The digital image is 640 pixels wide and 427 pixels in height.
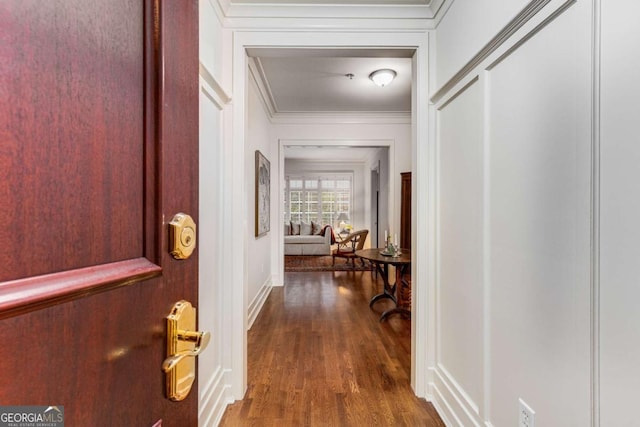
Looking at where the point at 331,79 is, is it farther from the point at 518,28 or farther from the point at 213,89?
the point at 518,28

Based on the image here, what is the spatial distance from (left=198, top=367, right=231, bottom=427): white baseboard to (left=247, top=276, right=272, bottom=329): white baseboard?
123 cm

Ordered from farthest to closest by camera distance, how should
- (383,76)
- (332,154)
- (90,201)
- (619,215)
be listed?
(332,154)
(383,76)
(619,215)
(90,201)

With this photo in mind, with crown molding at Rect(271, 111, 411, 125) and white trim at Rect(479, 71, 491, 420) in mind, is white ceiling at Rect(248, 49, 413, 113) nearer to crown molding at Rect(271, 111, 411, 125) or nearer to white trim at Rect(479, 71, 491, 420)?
crown molding at Rect(271, 111, 411, 125)

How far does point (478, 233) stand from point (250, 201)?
2270 millimetres

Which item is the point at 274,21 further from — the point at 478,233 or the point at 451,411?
the point at 451,411

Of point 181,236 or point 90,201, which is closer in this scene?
point 90,201

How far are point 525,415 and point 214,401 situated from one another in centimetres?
151

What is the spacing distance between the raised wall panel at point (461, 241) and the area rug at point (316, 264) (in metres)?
4.10

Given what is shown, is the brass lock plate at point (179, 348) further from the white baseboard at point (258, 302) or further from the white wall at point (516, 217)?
the white baseboard at point (258, 302)

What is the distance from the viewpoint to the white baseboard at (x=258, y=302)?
3126 mm

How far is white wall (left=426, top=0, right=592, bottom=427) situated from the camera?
0.91m

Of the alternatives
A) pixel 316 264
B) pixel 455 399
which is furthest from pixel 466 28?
pixel 316 264

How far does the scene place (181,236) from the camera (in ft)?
1.82

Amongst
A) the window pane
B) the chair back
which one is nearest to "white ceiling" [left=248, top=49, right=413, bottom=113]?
the chair back
